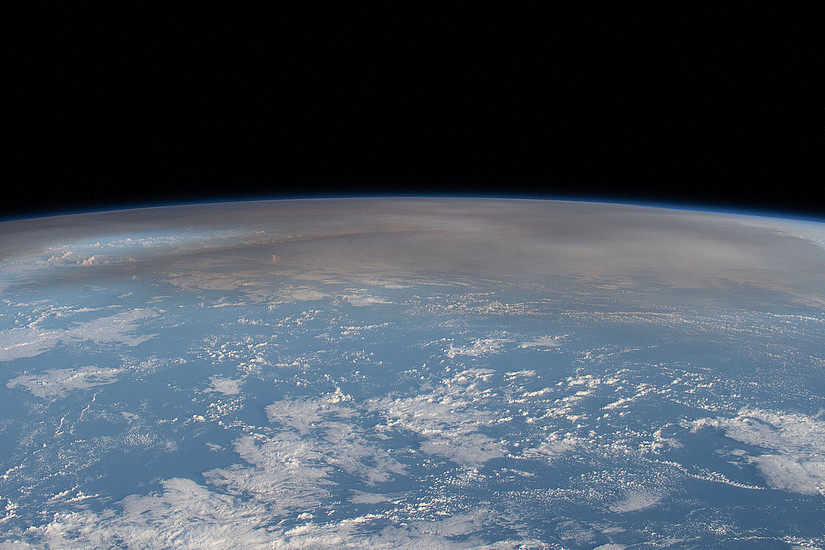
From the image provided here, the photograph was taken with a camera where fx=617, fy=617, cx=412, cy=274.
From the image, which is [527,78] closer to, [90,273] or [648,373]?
[90,273]

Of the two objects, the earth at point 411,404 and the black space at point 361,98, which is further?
the black space at point 361,98

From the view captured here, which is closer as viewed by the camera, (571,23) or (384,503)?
(384,503)

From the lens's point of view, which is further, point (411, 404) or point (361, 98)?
point (361, 98)

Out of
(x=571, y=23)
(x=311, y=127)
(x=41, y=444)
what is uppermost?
(x=571, y=23)

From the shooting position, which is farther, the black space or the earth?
the black space

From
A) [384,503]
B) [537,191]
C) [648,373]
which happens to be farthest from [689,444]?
[537,191]

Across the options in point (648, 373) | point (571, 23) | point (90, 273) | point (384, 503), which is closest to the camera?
point (384, 503)

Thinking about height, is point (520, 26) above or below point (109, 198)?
above

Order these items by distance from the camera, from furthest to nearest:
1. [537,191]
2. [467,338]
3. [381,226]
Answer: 1. [537,191]
2. [381,226]
3. [467,338]
